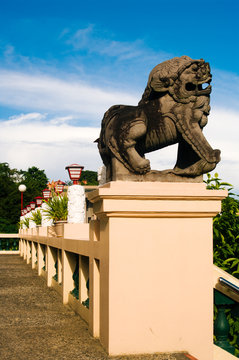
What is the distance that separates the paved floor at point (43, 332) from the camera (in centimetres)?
368

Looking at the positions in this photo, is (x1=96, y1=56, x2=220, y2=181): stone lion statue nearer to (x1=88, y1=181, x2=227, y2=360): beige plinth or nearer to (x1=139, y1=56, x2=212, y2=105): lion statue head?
(x1=139, y1=56, x2=212, y2=105): lion statue head

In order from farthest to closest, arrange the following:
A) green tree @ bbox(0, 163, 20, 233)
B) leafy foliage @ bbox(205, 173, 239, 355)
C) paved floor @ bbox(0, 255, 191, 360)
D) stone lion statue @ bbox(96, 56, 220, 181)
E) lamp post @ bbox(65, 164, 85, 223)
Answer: green tree @ bbox(0, 163, 20, 233), lamp post @ bbox(65, 164, 85, 223), leafy foliage @ bbox(205, 173, 239, 355), stone lion statue @ bbox(96, 56, 220, 181), paved floor @ bbox(0, 255, 191, 360)

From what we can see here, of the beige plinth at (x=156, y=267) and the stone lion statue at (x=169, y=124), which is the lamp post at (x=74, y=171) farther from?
the beige plinth at (x=156, y=267)

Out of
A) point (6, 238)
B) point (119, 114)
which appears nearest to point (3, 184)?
point (6, 238)

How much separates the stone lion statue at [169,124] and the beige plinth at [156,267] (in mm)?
269

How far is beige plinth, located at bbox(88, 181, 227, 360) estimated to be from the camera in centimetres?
370

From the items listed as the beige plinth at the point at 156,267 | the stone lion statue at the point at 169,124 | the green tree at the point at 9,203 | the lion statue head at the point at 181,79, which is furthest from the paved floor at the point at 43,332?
the green tree at the point at 9,203

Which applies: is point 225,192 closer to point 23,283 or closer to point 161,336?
point 161,336

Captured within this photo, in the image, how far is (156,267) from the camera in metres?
3.81

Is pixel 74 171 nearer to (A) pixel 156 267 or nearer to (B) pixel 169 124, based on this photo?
(B) pixel 169 124

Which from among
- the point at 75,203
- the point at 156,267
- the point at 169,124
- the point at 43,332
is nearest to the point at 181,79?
the point at 169,124

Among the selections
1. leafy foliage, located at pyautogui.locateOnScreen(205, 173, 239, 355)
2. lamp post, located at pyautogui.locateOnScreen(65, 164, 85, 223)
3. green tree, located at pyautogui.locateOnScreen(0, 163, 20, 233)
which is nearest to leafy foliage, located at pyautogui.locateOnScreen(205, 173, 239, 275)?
leafy foliage, located at pyautogui.locateOnScreen(205, 173, 239, 355)

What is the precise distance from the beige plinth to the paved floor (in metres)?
0.20

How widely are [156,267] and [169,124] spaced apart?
1.36 metres
